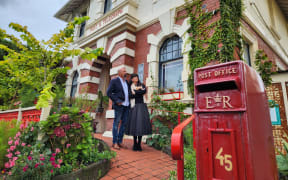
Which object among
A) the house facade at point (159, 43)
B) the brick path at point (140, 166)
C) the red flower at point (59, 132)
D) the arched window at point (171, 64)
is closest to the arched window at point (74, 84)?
the house facade at point (159, 43)

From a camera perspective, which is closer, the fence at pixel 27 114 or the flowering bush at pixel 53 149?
the flowering bush at pixel 53 149

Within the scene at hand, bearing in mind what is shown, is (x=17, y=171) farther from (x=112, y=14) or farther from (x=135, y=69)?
(x=112, y=14)

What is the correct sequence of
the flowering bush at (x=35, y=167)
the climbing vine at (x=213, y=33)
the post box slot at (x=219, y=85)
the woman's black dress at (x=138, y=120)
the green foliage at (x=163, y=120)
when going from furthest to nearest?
the climbing vine at (x=213, y=33) < the green foliage at (x=163, y=120) < the woman's black dress at (x=138, y=120) < the flowering bush at (x=35, y=167) < the post box slot at (x=219, y=85)

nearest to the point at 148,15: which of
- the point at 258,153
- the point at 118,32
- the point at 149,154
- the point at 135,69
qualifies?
the point at 118,32

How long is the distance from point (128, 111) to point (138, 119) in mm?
434

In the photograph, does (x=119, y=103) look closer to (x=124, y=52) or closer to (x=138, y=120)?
(x=138, y=120)

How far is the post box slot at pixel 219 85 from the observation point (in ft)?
4.30

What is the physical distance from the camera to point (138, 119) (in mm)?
3809

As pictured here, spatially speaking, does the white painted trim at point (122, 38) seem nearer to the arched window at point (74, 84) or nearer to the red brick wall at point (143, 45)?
the red brick wall at point (143, 45)

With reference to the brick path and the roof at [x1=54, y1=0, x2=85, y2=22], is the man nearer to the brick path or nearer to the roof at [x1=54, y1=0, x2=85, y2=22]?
the brick path

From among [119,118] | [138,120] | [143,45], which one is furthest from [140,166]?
[143,45]

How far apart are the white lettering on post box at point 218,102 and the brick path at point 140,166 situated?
5.60ft

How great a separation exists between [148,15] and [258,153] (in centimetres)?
671

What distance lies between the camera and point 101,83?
962 cm
